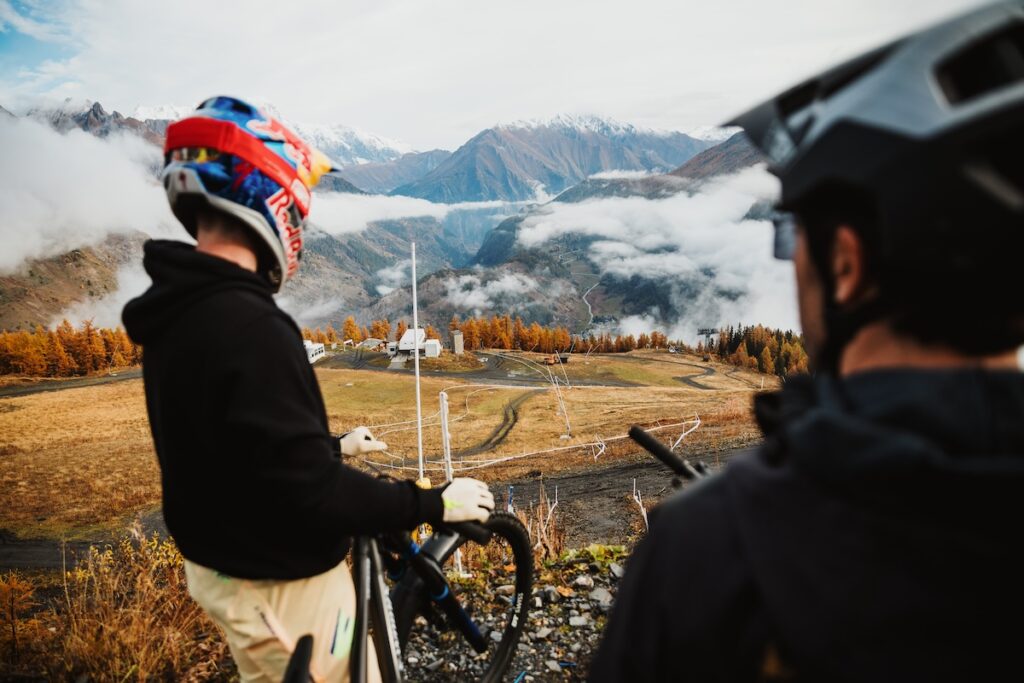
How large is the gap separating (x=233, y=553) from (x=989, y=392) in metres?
2.54

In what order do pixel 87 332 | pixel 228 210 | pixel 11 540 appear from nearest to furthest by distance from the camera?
pixel 228 210
pixel 11 540
pixel 87 332

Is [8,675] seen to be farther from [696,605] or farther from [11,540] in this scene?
[11,540]

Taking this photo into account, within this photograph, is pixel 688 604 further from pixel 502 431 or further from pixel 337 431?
pixel 502 431

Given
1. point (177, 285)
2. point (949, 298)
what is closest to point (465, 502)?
point (177, 285)

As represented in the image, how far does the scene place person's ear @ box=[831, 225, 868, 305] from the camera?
1118mm

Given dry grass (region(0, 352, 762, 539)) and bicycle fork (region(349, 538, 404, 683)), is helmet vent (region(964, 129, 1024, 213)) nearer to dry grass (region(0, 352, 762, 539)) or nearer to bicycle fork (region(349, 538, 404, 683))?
bicycle fork (region(349, 538, 404, 683))

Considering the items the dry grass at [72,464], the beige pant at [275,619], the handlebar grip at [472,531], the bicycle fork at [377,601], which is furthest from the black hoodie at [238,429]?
the dry grass at [72,464]

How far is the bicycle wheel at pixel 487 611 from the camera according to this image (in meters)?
3.71

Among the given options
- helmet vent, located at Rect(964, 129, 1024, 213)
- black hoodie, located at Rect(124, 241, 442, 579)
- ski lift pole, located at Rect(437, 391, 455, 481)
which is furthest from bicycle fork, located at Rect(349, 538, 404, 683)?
ski lift pole, located at Rect(437, 391, 455, 481)

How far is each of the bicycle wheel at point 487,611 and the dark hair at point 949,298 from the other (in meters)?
3.14

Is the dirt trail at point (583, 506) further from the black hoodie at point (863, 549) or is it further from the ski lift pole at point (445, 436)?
the black hoodie at point (863, 549)

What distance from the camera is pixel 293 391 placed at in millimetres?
2078

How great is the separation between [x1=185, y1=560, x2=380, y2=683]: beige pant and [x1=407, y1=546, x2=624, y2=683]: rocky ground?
2.04 metres

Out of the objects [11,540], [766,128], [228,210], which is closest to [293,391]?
[228,210]
